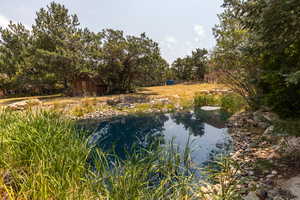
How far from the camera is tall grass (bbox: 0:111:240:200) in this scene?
1.95m

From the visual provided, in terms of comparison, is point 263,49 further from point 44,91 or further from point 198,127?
point 44,91

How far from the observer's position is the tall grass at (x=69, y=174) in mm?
1950

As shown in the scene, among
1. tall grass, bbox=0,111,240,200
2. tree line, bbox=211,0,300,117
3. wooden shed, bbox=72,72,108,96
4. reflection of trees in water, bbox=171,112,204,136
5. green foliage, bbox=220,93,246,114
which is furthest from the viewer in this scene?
wooden shed, bbox=72,72,108,96

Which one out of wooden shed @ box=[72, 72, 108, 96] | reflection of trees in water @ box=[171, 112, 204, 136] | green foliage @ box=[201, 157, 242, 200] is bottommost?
reflection of trees in water @ box=[171, 112, 204, 136]

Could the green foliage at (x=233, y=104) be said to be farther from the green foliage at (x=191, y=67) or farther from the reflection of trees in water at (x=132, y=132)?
the green foliage at (x=191, y=67)

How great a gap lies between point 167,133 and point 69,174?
5054mm

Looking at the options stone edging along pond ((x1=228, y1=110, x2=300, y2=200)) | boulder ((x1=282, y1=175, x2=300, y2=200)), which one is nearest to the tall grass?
stone edging along pond ((x1=228, y1=110, x2=300, y2=200))

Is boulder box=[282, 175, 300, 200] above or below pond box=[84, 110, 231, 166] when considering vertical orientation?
above

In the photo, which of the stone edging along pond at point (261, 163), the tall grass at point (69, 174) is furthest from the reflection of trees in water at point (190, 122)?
the tall grass at point (69, 174)

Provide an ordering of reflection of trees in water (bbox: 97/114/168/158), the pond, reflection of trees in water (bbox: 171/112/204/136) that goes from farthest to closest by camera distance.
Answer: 1. reflection of trees in water (bbox: 171/112/204/136)
2. reflection of trees in water (bbox: 97/114/168/158)
3. the pond

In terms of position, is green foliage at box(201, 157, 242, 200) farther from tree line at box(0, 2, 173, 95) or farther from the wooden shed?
the wooden shed

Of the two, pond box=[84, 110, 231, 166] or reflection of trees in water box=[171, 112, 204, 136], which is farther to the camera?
reflection of trees in water box=[171, 112, 204, 136]

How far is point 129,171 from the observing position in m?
2.15

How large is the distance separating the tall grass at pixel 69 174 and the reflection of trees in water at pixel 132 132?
242 cm
